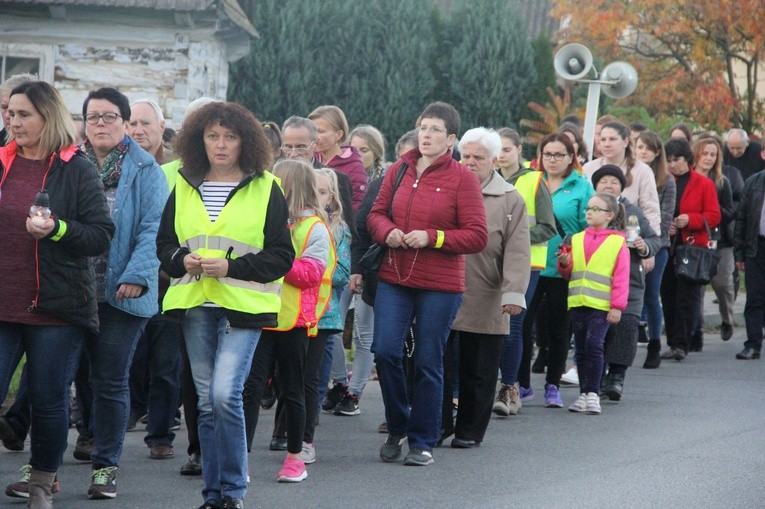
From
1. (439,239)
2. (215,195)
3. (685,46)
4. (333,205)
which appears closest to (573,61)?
(333,205)

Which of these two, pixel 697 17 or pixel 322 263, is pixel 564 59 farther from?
pixel 697 17

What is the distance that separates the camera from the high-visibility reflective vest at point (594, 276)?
10945 mm

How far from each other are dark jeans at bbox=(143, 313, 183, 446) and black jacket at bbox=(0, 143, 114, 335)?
1666 mm

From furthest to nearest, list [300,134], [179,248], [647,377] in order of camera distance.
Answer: [647,377] → [300,134] → [179,248]

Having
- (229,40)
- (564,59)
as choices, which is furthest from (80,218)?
(229,40)

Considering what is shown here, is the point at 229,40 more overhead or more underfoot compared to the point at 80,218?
more overhead

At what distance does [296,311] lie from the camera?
25.6 feet

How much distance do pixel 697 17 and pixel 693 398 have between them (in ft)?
55.1

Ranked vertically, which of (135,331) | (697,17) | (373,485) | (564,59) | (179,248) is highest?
(697,17)

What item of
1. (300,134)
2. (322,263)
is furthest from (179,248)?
(300,134)

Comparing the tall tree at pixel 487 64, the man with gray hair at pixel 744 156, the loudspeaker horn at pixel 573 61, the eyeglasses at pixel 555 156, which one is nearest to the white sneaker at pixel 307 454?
the eyeglasses at pixel 555 156

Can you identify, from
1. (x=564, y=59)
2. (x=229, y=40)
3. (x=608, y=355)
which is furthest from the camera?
(x=229, y=40)

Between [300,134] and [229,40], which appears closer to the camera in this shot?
[300,134]

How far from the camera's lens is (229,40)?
68.9ft
